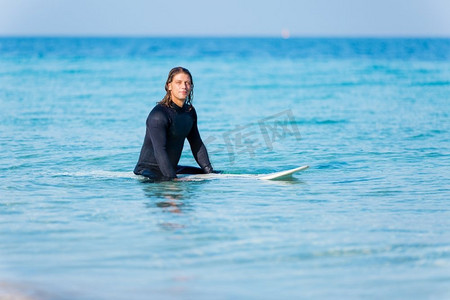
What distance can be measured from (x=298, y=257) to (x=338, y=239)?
0.63 m

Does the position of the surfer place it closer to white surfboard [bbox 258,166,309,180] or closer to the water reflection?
the water reflection

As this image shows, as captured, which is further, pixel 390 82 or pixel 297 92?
pixel 390 82

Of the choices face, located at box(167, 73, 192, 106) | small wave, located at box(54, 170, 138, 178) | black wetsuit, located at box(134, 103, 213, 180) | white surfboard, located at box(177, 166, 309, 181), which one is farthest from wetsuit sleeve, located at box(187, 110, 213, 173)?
small wave, located at box(54, 170, 138, 178)

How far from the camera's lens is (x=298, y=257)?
557 centimetres

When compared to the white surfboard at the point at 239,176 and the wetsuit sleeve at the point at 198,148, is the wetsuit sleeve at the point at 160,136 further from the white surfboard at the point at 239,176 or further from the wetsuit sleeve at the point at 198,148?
the wetsuit sleeve at the point at 198,148

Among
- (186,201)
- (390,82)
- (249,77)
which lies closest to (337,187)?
(186,201)

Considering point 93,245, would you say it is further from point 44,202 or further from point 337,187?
point 337,187

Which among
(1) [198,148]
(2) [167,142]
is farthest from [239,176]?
(2) [167,142]

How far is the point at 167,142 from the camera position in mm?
8414

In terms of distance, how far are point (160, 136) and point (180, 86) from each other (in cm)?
63

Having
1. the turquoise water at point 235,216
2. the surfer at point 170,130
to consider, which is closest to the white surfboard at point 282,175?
the turquoise water at point 235,216

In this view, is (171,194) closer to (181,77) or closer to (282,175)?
(181,77)

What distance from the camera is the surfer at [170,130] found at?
8.14 meters

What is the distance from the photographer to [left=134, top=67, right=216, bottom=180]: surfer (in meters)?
8.14
